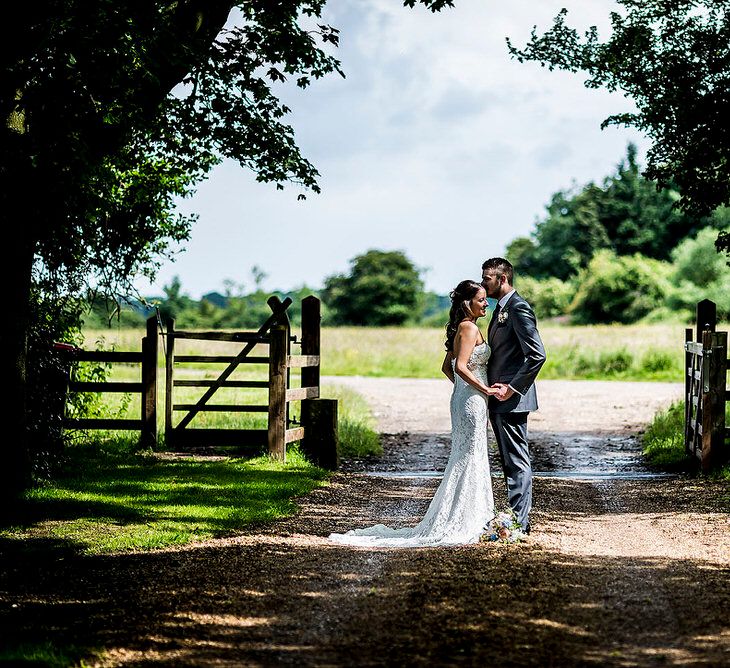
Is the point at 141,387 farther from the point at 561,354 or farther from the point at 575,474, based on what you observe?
the point at 561,354

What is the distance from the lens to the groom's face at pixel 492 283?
874 centimetres

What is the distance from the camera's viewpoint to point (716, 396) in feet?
43.3

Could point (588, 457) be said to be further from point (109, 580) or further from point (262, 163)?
point (109, 580)

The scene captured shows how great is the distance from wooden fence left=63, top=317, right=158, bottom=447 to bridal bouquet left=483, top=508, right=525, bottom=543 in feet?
23.8

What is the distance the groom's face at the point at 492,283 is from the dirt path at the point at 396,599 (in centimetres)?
216

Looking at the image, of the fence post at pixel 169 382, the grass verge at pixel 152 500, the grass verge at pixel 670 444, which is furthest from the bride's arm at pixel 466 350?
the fence post at pixel 169 382

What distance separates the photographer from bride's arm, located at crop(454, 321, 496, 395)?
8695mm

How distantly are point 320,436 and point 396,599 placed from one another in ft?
24.2

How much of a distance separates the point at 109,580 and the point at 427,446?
34.5ft

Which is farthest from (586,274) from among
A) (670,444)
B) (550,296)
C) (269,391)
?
(269,391)

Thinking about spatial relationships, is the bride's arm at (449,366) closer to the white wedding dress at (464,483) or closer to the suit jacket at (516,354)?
the white wedding dress at (464,483)

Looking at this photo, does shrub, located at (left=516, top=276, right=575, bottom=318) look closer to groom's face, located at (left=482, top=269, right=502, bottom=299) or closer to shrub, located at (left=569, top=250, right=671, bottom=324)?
shrub, located at (left=569, top=250, right=671, bottom=324)

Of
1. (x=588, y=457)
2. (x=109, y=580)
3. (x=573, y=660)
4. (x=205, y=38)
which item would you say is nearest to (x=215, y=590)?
(x=109, y=580)

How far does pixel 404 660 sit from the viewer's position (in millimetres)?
5355
